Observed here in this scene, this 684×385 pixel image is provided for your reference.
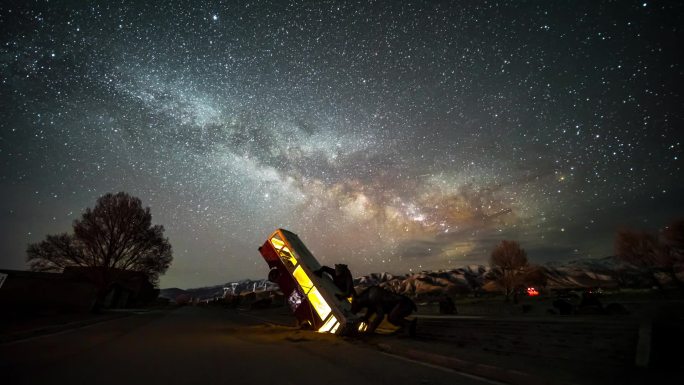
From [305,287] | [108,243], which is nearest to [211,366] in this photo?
[305,287]

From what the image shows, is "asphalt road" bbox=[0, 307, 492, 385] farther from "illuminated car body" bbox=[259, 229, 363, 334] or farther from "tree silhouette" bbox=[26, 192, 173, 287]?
"tree silhouette" bbox=[26, 192, 173, 287]

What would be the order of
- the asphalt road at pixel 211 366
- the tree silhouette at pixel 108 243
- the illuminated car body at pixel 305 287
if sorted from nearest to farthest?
the asphalt road at pixel 211 366 → the illuminated car body at pixel 305 287 → the tree silhouette at pixel 108 243

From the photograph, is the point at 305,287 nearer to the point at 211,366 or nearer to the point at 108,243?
the point at 211,366

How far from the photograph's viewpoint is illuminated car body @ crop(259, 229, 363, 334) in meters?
11.3

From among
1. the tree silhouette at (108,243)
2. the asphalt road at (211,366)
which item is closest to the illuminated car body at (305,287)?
the asphalt road at (211,366)

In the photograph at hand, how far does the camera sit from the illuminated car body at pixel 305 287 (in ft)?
36.9

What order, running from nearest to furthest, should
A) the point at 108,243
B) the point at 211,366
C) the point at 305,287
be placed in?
the point at 211,366 → the point at 305,287 → the point at 108,243

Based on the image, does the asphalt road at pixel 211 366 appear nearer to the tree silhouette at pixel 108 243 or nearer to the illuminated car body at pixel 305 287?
the illuminated car body at pixel 305 287

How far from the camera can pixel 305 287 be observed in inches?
498

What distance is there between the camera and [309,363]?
6297mm

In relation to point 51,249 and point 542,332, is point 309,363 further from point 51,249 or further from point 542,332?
point 51,249

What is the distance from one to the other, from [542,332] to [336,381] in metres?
5.37

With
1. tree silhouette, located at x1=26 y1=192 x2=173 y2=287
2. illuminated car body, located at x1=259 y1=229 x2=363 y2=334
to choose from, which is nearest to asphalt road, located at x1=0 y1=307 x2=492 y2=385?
illuminated car body, located at x1=259 y1=229 x2=363 y2=334

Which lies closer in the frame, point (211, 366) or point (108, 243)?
point (211, 366)
